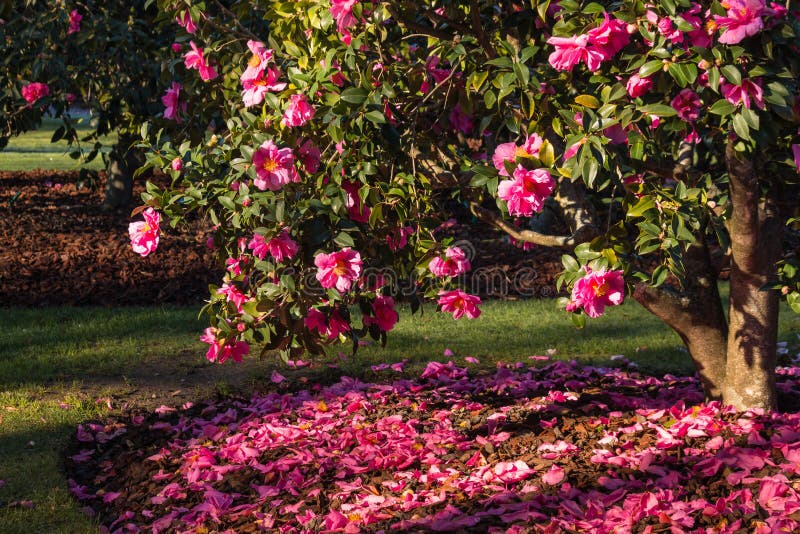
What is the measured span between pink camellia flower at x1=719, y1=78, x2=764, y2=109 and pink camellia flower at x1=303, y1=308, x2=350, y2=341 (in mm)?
1474

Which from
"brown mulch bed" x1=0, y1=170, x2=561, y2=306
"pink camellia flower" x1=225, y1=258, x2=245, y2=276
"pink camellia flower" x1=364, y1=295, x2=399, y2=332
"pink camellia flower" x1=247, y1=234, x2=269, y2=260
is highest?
"pink camellia flower" x1=247, y1=234, x2=269, y2=260

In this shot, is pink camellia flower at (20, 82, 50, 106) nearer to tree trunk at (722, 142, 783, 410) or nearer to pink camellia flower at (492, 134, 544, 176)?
pink camellia flower at (492, 134, 544, 176)

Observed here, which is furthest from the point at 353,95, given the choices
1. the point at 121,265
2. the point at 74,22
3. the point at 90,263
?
the point at 90,263

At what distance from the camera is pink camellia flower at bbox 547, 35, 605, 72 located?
2.72 metres

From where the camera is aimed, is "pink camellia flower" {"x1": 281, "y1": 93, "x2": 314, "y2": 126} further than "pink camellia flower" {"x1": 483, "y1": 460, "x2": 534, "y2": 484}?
No

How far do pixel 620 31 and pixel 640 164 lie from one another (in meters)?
0.57

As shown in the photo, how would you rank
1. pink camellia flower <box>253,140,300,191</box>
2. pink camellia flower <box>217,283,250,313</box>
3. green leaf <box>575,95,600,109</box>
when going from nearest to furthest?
green leaf <box>575,95,600,109</box>
pink camellia flower <box>253,140,300,191</box>
pink camellia flower <box>217,283,250,313</box>

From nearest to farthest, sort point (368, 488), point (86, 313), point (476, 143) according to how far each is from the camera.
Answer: point (368, 488), point (86, 313), point (476, 143)

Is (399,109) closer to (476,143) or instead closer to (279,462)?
(279,462)

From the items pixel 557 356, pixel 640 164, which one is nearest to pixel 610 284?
pixel 640 164

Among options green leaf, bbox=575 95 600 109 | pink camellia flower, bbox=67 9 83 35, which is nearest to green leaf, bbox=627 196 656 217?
green leaf, bbox=575 95 600 109

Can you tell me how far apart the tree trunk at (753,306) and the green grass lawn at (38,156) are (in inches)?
502

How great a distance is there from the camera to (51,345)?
688cm

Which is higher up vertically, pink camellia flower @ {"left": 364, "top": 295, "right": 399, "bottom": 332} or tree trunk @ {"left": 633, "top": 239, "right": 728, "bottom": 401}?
pink camellia flower @ {"left": 364, "top": 295, "right": 399, "bottom": 332}
